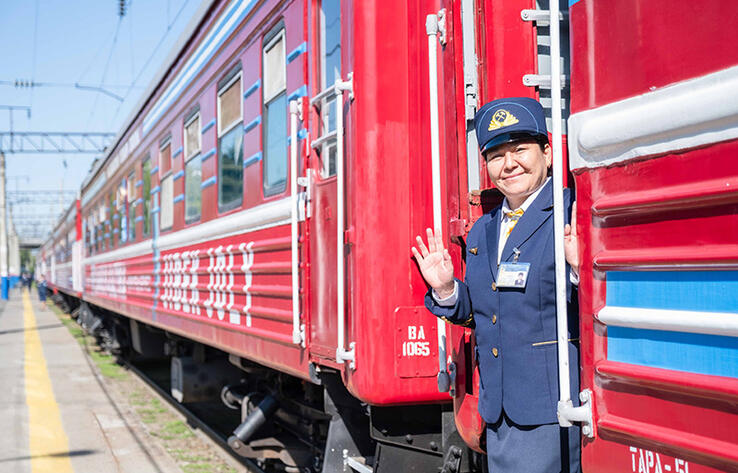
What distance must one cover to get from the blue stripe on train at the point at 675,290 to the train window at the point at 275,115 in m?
2.62

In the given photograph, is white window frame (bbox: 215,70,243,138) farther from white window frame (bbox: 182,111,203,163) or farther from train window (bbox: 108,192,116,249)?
train window (bbox: 108,192,116,249)

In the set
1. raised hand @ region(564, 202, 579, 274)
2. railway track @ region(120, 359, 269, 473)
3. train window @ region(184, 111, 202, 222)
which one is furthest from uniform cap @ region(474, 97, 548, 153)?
railway track @ region(120, 359, 269, 473)

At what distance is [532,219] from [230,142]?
3535 mm

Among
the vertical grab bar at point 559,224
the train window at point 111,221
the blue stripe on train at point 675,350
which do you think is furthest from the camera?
the train window at point 111,221

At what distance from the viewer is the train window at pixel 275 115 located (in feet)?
14.2

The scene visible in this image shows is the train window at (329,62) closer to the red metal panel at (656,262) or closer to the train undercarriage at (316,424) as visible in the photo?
the train undercarriage at (316,424)

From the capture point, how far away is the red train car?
1699 mm

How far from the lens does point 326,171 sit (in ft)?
12.1

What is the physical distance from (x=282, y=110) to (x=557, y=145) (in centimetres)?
261

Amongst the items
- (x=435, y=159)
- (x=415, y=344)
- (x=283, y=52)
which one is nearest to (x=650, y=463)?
(x=435, y=159)

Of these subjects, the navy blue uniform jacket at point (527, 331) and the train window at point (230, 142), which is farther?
the train window at point (230, 142)

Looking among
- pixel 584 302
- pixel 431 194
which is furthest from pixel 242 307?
pixel 584 302

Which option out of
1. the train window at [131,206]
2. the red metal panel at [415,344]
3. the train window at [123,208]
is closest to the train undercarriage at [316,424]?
the red metal panel at [415,344]

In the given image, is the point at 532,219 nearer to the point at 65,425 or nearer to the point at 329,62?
the point at 329,62
